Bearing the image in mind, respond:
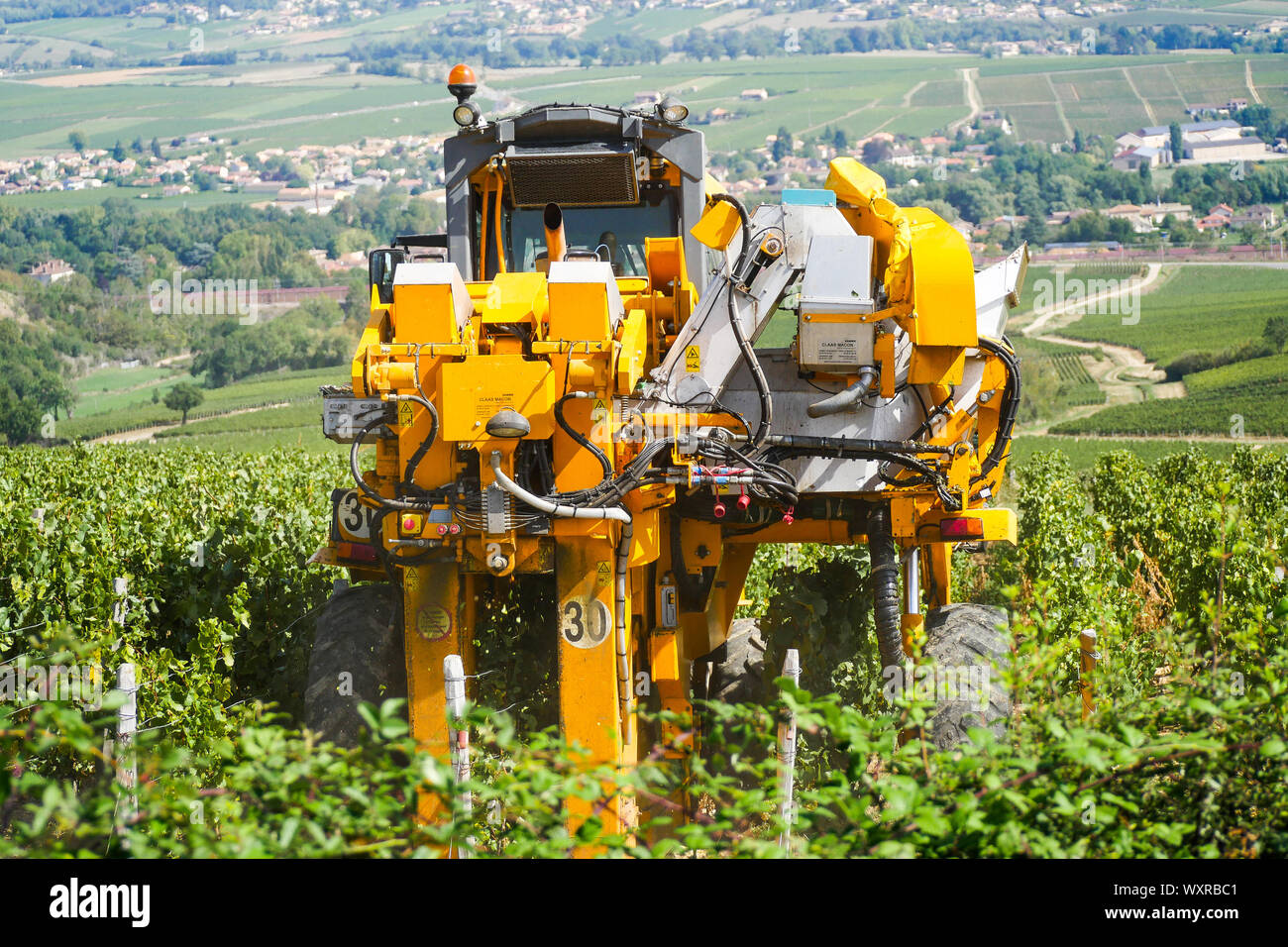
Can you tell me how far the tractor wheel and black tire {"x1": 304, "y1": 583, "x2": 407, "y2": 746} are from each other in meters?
3.06

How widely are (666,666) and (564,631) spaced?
1.33m

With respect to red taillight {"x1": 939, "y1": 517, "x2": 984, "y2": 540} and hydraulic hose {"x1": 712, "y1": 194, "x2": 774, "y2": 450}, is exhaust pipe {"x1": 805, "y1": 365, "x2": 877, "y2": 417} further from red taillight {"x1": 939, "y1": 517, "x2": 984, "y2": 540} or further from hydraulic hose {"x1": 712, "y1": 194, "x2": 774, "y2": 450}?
red taillight {"x1": 939, "y1": 517, "x2": 984, "y2": 540}

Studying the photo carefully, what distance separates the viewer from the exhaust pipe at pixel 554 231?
7457 millimetres

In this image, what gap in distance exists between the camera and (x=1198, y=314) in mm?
84000

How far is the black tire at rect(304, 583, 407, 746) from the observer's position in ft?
24.9

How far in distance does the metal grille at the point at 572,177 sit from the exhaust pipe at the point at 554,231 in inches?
44.8

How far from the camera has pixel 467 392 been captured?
6766mm

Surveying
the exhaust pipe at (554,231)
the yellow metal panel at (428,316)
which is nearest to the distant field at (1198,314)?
the exhaust pipe at (554,231)

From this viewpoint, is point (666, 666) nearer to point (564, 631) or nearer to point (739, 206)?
point (564, 631)

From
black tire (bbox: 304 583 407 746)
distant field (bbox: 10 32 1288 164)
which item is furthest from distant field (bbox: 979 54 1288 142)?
black tire (bbox: 304 583 407 746)

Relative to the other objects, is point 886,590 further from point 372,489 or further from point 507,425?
point 372,489

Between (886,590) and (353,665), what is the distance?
10.3 feet

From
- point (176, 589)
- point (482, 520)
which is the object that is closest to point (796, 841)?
point (482, 520)

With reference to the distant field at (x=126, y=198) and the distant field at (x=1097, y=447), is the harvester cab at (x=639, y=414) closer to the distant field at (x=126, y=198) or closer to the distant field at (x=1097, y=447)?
the distant field at (x=1097, y=447)
